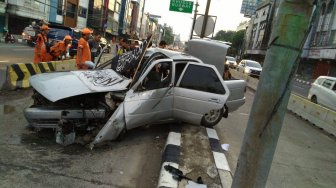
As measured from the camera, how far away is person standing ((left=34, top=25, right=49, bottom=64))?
10695 millimetres

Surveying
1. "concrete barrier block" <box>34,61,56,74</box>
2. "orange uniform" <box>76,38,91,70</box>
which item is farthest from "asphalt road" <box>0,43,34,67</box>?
"orange uniform" <box>76,38,91,70</box>

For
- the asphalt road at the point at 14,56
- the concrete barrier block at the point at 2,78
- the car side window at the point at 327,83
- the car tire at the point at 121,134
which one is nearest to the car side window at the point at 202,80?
the car tire at the point at 121,134

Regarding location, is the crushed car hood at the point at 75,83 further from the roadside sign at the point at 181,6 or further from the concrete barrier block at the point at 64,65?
the roadside sign at the point at 181,6

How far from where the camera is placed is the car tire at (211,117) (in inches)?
301

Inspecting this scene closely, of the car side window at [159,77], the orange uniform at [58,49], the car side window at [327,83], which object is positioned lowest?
the car side window at [327,83]

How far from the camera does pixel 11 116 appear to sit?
734 centimetres

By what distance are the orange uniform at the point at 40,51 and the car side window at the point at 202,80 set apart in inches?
203

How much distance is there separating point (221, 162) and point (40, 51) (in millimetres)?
7614

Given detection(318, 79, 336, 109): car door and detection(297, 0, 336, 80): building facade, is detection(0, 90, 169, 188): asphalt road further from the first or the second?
detection(297, 0, 336, 80): building facade

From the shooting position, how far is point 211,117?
7727 millimetres

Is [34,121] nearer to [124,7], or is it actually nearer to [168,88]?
[168,88]

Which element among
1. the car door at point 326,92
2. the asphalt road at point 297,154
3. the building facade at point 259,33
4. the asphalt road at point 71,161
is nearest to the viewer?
the asphalt road at point 71,161

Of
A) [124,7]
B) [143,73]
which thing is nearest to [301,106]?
[143,73]

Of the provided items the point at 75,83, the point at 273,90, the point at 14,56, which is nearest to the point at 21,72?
the point at 75,83
